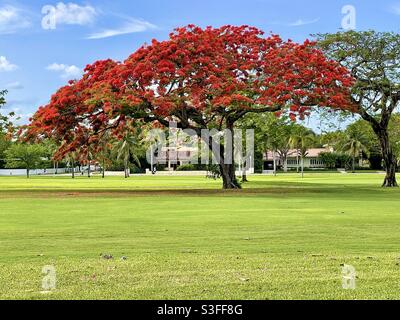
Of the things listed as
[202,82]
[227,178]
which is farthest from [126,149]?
[202,82]

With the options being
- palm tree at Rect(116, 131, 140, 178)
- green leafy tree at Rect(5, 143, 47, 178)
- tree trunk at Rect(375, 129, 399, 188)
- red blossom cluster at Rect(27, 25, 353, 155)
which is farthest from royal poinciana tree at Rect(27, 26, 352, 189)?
green leafy tree at Rect(5, 143, 47, 178)

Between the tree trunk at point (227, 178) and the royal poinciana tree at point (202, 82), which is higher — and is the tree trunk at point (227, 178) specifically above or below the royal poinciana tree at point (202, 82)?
below

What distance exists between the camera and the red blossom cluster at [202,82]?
32.1 metres

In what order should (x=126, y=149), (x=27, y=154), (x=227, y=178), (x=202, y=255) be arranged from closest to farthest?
(x=202, y=255) → (x=227, y=178) → (x=126, y=149) → (x=27, y=154)

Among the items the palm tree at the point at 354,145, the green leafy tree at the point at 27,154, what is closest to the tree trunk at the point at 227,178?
the green leafy tree at the point at 27,154

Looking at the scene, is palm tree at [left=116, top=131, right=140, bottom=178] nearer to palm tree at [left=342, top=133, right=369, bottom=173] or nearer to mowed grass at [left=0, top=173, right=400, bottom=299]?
palm tree at [left=342, top=133, right=369, bottom=173]

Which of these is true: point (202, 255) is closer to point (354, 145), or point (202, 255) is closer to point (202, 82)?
point (202, 82)

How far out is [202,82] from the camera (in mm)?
33312

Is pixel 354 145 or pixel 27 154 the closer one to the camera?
pixel 27 154

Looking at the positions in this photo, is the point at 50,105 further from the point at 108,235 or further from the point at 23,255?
the point at 23,255

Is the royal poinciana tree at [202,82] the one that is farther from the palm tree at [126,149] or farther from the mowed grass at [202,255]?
the palm tree at [126,149]

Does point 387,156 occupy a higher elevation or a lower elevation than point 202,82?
lower

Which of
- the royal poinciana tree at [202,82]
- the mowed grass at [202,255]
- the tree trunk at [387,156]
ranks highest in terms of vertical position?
the royal poinciana tree at [202,82]
